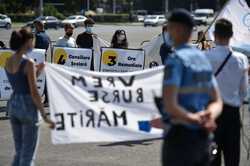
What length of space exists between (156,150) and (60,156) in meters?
1.43

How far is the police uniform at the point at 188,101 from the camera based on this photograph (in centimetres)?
451

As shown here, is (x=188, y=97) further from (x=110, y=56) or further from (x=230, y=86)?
(x=110, y=56)

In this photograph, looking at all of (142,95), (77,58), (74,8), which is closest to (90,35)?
(77,58)

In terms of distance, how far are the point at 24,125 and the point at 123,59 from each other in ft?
24.9

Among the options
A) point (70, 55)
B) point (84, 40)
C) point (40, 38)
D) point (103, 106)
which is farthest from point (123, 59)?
point (103, 106)

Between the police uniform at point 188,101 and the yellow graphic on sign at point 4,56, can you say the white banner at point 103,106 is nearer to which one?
the police uniform at point 188,101

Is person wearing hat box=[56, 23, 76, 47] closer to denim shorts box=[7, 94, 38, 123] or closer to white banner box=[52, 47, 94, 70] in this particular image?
white banner box=[52, 47, 94, 70]

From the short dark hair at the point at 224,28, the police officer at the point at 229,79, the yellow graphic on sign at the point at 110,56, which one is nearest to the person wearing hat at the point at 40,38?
the yellow graphic on sign at the point at 110,56

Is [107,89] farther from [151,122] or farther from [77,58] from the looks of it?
[77,58]

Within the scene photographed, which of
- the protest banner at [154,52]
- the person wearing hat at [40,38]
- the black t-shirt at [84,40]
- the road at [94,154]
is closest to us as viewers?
the road at [94,154]

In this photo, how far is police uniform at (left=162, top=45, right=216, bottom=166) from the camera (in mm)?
4512

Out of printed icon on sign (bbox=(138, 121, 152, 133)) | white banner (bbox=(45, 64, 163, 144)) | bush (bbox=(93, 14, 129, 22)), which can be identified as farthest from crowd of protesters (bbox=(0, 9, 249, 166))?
bush (bbox=(93, 14, 129, 22))

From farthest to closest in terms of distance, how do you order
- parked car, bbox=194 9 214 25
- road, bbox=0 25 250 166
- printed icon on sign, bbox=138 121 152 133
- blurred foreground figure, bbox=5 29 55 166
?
1. parked car, bbox=194 9 214 25
2. road, bbox=0 25 250 166
3. printed icon on sign, bbox=138 121 152 133
4. blurred foreground figure, bbox=5 29 55 166

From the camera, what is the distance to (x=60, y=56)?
45.4 feet
